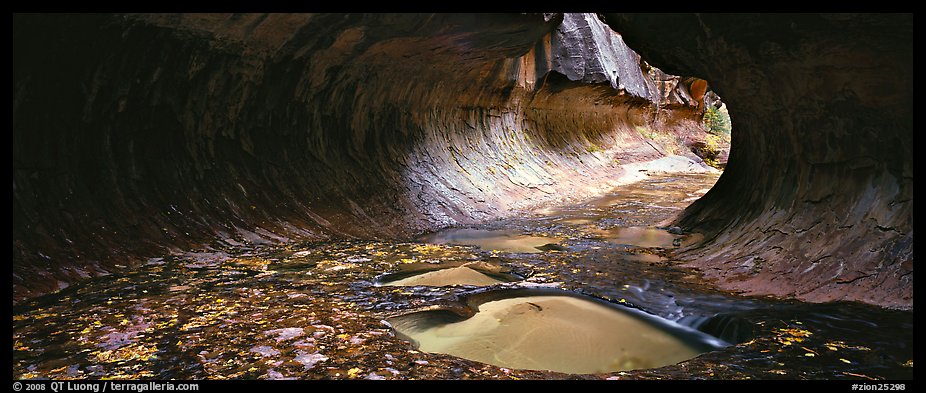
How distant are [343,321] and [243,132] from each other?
3257mm

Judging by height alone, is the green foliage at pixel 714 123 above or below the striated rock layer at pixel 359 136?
above

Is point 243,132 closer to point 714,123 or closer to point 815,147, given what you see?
point 815,147

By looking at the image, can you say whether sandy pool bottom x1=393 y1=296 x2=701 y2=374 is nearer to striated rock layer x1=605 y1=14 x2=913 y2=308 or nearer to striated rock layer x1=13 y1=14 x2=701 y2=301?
striated rock layer x1=605 y1=14 x2=913 y2=308

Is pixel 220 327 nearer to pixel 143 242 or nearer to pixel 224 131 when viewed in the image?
pixel 143 242

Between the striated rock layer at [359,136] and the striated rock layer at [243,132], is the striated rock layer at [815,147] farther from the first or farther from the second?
the striated rock layer at [243,132]

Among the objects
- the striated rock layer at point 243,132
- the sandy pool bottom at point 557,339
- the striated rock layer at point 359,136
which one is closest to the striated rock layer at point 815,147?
the striated rock layer at point 359,136

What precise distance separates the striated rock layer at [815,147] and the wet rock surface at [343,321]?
1.30 ft

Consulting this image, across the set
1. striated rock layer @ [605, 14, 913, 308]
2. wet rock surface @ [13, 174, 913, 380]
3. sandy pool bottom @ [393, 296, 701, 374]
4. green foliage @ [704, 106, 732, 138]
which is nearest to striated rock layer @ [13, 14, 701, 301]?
wet rock surface @ [13, 174, 913, 380]

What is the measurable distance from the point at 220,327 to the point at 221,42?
2902 mm

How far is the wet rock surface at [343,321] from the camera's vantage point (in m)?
2.31

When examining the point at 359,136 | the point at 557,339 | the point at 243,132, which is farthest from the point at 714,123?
the point at 557,339

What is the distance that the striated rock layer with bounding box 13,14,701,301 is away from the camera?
3.96 meters
